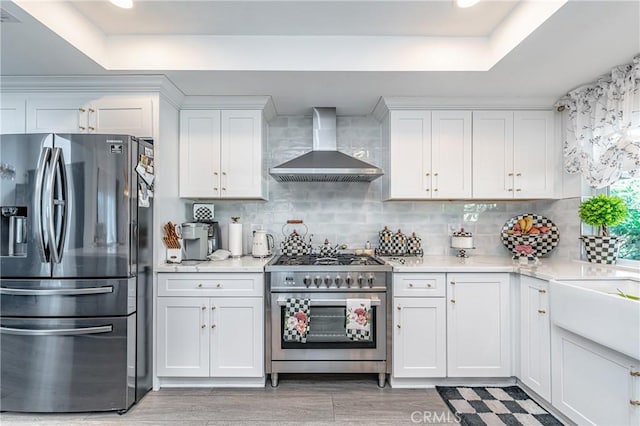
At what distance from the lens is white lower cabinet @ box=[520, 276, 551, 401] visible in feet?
7.09

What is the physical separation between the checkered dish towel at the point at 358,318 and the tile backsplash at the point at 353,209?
88 centimetres

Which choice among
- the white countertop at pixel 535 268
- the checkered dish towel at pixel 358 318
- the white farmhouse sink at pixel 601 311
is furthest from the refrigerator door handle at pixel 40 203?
the white farmhouse sink at pixel 601 311

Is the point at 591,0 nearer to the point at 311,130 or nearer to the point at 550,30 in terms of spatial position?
the point at 550,30

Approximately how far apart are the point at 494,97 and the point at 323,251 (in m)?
1.97

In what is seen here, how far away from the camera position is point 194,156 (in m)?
2.89

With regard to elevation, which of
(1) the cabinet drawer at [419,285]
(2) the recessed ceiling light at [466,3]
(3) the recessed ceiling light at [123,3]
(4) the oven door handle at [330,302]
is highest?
(3) the recessed ceiling light at [123,3]

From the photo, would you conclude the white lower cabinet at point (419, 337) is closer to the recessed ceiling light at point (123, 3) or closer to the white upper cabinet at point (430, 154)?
the white upper cabinet at point (430, 154)

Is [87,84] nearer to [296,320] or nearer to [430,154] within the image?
[296,320]

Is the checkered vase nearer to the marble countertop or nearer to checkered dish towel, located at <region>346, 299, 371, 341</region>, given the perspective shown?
the marble countertop

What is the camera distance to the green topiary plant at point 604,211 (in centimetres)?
240

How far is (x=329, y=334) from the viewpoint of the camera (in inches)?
99.1

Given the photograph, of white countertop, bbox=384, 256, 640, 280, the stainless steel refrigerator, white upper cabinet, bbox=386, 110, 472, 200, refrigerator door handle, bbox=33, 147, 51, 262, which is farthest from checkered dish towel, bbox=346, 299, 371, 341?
refrigerator door handle, bbox=33, 147, 51, 262

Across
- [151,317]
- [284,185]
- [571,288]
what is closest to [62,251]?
[151,317]

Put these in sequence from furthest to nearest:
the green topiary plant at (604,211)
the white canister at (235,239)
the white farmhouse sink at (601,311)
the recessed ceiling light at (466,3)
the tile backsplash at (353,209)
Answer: the tile backsplash at (353,209) < the white canister at (235,239) < the green topiary plant at (604,211) < the recessed ceiling light at (466,3) < the white farmhouse sink at (601,311)
